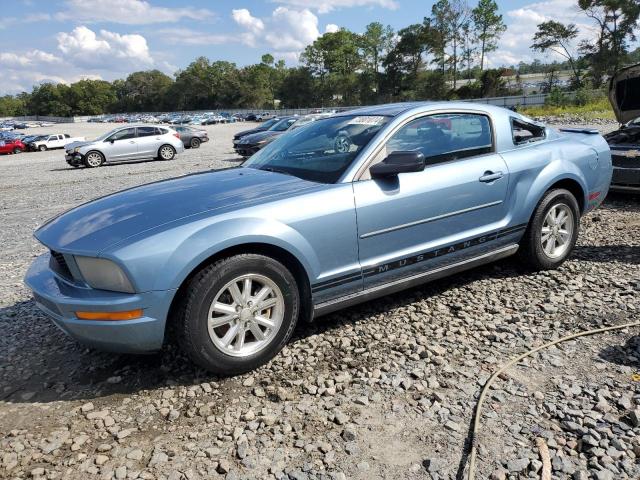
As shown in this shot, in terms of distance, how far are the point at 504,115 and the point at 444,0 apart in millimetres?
87591

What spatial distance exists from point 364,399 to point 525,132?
2.98m

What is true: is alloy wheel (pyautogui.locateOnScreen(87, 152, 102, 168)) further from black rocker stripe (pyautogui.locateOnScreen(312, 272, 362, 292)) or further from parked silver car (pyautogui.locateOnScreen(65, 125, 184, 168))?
black rocker stripe (pyautogui.locateOnScreen(312, 272, 362, 292))

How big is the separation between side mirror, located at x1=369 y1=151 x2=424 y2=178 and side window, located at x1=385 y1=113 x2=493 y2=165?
0.68 feet

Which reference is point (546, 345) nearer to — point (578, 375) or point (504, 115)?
point (578, 375)

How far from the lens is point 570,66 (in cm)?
6200

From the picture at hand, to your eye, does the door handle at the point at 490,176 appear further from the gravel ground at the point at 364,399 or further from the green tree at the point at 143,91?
the green tree at the point at 143,91

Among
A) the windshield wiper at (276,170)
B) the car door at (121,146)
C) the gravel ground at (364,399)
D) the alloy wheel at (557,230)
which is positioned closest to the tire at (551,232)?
the alloy wheel at (557,230)

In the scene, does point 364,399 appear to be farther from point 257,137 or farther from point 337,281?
point 257,137

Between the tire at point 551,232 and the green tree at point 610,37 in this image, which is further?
the green tree at point 610,37

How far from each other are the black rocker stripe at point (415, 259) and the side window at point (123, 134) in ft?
60.3

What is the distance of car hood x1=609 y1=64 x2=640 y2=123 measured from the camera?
796 cm

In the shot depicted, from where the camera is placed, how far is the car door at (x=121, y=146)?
1950 cm

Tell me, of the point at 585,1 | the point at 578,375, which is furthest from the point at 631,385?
the point at 585,1

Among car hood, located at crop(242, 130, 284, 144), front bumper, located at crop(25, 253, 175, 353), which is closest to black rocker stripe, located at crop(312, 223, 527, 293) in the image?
front bumper, located at crop(25, 253, 175, 353)
